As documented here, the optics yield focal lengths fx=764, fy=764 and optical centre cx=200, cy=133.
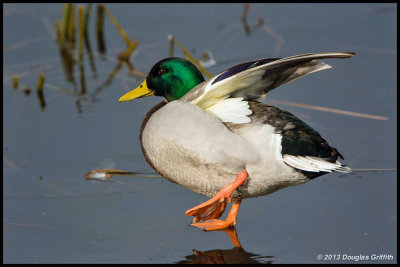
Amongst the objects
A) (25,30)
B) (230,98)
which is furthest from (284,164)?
(25,30)

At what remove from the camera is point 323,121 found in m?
5.54

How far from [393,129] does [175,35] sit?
100 inches

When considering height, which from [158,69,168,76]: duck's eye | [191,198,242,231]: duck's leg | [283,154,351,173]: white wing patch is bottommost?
[191,198,242,231]: duck's leg

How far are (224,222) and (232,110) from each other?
26.4 inches

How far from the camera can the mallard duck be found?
383cm

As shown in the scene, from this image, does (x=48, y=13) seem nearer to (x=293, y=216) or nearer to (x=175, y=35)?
(x=175, y=35)

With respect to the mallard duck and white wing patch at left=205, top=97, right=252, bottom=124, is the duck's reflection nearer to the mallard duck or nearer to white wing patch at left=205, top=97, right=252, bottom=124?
the mallard duck

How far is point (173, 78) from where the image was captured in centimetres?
438

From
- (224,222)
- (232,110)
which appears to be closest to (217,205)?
(224,222)

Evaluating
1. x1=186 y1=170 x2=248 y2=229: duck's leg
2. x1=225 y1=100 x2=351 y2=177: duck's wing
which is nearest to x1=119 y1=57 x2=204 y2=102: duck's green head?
x1=225 y1=100 x2=351 y2=177: duck's wing

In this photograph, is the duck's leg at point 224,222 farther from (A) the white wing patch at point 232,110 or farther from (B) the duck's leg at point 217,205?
(A) the white wing patch at point 232,110

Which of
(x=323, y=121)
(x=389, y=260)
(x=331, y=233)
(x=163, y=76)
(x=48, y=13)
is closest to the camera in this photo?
(x=389, y=260)

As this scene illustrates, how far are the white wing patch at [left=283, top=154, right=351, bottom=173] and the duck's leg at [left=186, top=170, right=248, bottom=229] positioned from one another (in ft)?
0.81

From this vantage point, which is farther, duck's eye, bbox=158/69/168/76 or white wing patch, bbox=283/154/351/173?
duck's eye, bbox=158/69/168/76
